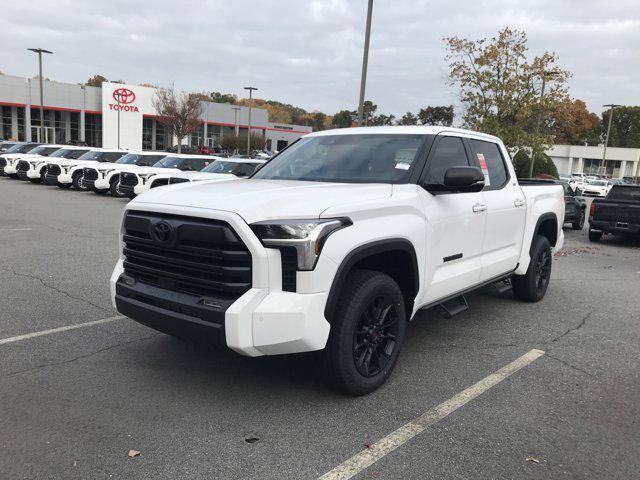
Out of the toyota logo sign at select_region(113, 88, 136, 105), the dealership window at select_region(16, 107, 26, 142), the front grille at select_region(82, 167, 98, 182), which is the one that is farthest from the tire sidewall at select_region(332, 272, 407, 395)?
the dealership window at select_region(16, 107, 26, 142)

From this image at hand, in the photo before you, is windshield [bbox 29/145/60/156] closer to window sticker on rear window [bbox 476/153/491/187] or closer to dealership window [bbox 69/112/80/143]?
window sticker on rear window [bbox 476/153/491/187]

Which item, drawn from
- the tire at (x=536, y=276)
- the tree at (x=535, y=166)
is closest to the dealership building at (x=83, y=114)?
the tree at (x=535, y=166)

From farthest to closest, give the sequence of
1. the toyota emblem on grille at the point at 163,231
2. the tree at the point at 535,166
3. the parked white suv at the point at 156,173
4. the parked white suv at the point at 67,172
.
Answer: the tree at the point at 535,166
the parked white suv at the point at 67,172
the parked white suv at the point at 156,173
the toyota emblem on grille at the point at 163,231

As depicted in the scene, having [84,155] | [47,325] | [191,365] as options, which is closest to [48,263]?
[47,325]

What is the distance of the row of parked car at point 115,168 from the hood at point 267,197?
957 cm

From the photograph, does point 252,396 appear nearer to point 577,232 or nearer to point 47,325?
point 47,325

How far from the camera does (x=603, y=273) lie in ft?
30.1

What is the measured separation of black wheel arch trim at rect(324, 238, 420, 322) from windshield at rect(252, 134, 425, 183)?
0.64 m

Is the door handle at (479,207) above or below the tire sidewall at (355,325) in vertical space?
above

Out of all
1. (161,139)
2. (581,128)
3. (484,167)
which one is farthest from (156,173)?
(581,128)

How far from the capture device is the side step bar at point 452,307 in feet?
15.0

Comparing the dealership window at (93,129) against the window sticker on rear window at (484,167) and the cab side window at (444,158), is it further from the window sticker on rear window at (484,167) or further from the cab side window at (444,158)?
the cab side window at (444,158)

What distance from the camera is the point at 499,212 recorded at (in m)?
5.24

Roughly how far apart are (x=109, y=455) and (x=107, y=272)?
4.69 metres
